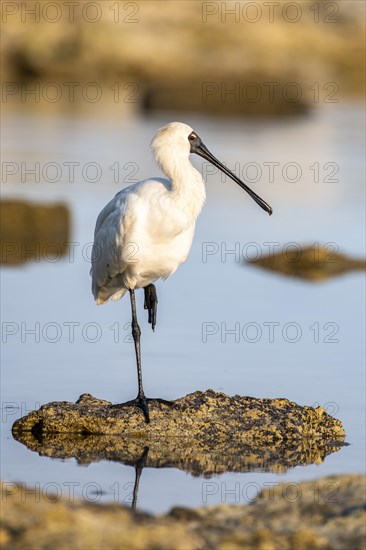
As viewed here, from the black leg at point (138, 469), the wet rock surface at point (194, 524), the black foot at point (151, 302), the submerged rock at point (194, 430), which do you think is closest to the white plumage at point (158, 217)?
the black foot at point (151, 302)

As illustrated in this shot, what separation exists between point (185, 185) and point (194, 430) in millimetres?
1913

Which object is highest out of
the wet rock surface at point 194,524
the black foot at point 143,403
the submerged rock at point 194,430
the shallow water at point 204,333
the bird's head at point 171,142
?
the bird's head at point 171,142

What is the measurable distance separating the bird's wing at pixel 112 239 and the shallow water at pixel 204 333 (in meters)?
0.91

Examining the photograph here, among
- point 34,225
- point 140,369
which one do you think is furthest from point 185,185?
point 34,225

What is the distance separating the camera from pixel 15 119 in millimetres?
39906

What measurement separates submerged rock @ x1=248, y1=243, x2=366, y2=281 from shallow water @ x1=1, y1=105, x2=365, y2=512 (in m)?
0.27

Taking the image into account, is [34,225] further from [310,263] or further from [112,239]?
[112,239]

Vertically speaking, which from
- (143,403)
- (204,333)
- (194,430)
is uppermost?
(204,333)

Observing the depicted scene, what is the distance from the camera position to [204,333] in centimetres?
1345

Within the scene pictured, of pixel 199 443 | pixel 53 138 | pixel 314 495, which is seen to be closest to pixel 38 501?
pixel 314 495

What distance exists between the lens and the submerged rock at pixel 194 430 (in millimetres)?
9586

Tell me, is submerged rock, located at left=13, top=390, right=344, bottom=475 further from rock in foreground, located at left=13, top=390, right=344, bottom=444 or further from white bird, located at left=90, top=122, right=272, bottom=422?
white bird, located at left=90, top=122, right=272, bottom=422

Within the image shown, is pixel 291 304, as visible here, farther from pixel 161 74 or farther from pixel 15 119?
pixel 161 74

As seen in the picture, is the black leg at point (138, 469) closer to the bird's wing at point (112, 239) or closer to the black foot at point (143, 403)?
the black foot at point (143, 403)
